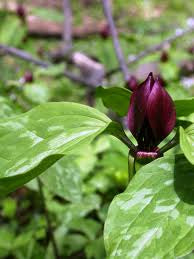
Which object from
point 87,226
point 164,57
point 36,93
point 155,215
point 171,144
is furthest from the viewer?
point 164,57

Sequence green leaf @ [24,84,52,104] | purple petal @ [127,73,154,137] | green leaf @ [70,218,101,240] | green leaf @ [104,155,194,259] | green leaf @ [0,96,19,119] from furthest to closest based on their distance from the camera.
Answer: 1. green leaf @ [24,84,52,104]
2. green leaf @ [70,218,101,240]
3. green leaf @ [0,96,19,119]
4. purple petal @ [127,73,154,137]
5. green leaf @ [104,155,194,259]

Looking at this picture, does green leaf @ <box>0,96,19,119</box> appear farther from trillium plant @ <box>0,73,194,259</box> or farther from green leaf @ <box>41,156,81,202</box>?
trillium plant @ <box>0,73,194,259</box>

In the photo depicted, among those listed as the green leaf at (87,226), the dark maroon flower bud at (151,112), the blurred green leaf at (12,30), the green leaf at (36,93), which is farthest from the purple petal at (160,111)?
the blurred green leaf at (12,30)

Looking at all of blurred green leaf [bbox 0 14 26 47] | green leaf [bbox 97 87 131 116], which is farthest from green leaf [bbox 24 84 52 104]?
green leaf [bbox 97 87 131 116]

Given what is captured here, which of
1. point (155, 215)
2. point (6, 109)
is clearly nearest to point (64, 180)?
point (6, 109)

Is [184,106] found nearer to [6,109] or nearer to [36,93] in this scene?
[6,109]

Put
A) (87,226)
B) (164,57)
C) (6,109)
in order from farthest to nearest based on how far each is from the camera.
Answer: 1. (164,57)
2. (87,226)
3. (6,109)

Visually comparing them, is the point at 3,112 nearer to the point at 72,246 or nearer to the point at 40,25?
the point at 72,246
